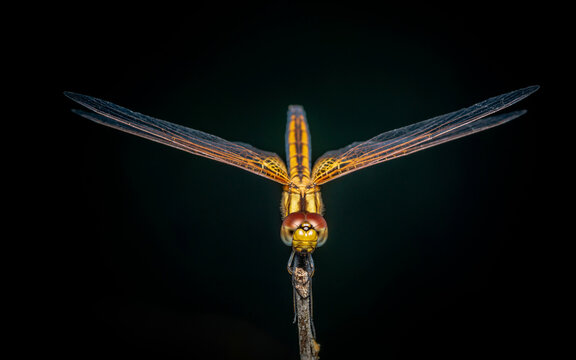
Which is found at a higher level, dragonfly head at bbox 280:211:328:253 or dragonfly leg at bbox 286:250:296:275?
dragonfly head at bbox 280:211:328:253

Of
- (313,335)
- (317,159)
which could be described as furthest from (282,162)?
(313,335)

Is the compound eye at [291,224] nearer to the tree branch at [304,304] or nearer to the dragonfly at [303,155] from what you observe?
the dragonfly at [303,155]

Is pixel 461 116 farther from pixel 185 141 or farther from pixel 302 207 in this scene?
pixel 185 141

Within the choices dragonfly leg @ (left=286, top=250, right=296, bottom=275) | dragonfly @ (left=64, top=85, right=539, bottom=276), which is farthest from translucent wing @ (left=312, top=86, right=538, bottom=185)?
dragonfly leg @ (left=286, top=250, right=296, bottom=275)

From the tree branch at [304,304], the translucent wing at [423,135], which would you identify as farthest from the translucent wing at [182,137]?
the tree branch at [304,304]

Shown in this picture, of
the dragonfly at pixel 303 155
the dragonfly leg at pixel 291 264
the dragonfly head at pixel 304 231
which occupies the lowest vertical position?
the dragonfly leg at pixel 291 264

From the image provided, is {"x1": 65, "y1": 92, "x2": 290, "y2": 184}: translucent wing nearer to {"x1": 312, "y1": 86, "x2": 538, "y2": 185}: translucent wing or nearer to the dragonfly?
the dragonfly

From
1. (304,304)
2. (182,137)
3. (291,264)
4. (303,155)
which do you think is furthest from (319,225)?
(182,137)

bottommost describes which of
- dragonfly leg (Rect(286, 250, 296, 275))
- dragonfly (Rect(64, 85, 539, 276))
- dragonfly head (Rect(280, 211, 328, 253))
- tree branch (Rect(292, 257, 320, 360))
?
tree branch (Rect(292, 257, 320, 360))
